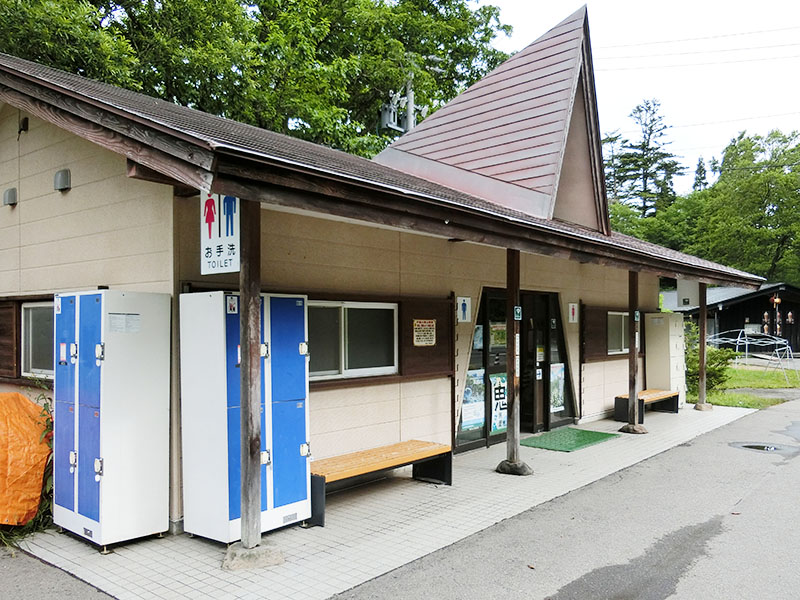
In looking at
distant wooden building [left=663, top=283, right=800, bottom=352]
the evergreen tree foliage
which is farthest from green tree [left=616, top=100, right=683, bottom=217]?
distant wooden building [left=663, top=283, right=800, bottom=352]

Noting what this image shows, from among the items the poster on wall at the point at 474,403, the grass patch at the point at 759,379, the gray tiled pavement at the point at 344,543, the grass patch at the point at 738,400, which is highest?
the poster on wall at the point at 474,403

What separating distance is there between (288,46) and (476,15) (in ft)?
38.9

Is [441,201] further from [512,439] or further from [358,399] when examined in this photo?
[512,439]

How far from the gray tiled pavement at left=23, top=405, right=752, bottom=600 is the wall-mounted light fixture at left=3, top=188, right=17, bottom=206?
12.2ft

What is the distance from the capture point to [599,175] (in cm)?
1186

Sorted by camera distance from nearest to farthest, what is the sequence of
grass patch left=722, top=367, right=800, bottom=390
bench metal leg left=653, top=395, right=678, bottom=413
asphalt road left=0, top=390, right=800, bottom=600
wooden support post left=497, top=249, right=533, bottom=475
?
A: 1. asphalt road left=0, top=390, right=800, bottom=600
2. wooden support post left=497, top=249, right=533, bottom=475
3. bench metal leg left=653, top=395, right=678, bottom=413
4. grass patch left=722, top=367, right=800, bottom=390

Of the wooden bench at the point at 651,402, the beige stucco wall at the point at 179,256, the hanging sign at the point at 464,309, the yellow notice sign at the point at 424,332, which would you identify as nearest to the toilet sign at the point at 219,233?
the beige stucco wall at the point at 179,256

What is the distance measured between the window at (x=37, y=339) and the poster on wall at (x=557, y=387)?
7.09 metres

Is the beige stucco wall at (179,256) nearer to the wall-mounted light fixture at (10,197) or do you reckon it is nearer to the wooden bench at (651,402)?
the wall-mounted light fixture at (10,197)

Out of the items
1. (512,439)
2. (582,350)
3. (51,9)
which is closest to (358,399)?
(512,439)

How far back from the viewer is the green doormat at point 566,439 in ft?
29.9

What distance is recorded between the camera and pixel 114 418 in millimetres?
5020

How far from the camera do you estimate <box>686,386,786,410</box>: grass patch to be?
14.1m

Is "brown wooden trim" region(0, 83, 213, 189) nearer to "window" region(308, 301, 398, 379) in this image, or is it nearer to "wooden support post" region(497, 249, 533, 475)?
"window" region(308, 301, 398, 379)
